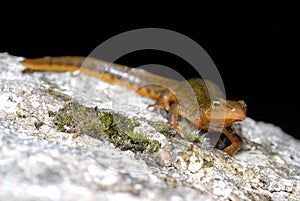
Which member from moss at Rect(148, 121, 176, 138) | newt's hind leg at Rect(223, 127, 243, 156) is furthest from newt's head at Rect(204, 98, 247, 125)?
moss at Rect(148, 121, 176, 138)

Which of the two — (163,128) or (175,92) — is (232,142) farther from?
(175,92)

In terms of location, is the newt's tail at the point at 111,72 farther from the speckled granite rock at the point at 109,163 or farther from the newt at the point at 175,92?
the speckled granite rock at the point at 109,163

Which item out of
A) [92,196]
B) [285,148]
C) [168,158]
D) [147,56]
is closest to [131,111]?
[168,158]

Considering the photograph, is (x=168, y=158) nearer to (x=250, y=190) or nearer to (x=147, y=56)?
(x=250, y=190)

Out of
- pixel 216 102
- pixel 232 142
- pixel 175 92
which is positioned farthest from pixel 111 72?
pixel 232 142

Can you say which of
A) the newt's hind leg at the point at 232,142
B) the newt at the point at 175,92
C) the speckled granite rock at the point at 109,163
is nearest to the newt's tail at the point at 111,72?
the newt at the point at 175,92

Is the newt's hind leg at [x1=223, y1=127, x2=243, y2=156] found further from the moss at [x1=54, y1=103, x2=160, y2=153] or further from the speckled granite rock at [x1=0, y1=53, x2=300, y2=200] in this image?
the moss at [x1=54, y1=103, x2=160, y2=153]
